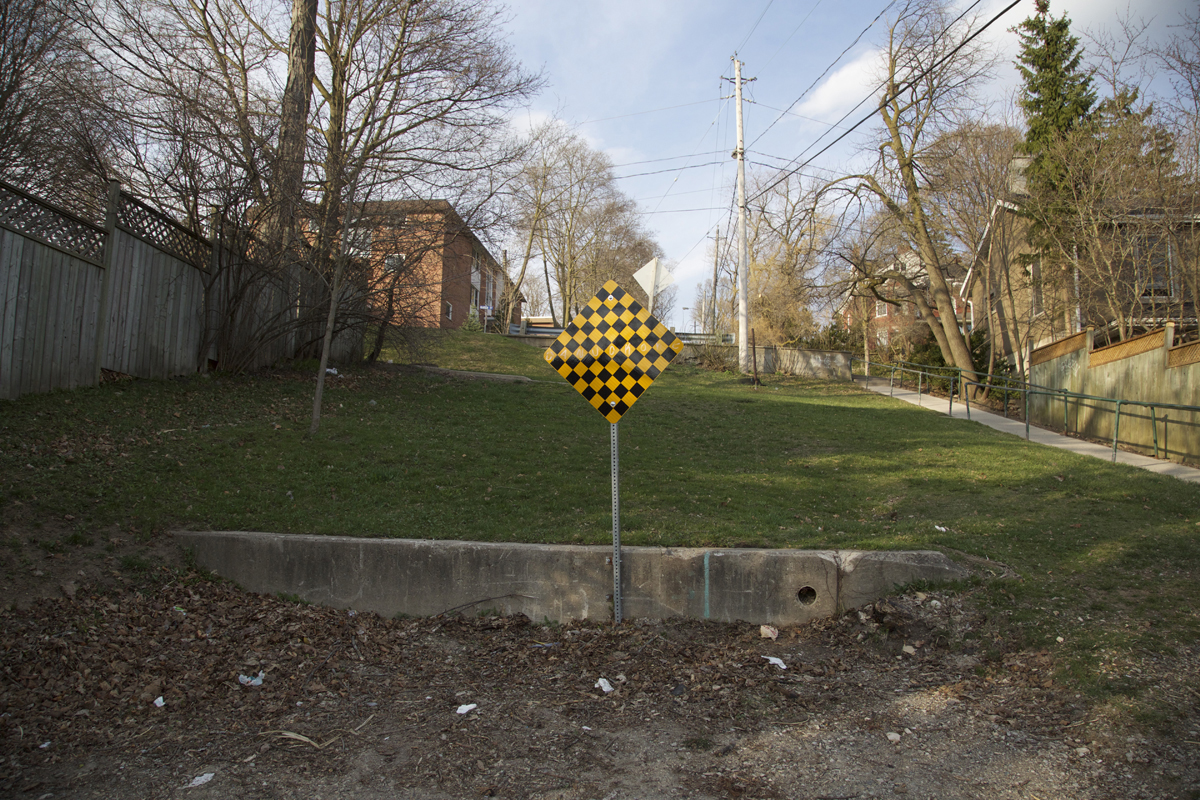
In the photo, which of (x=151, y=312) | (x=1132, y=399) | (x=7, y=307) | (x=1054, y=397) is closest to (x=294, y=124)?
(x=151, y=312)

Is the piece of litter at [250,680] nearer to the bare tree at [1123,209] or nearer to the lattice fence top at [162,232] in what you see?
the lattice fence top at [162,232]

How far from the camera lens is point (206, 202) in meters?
10.1

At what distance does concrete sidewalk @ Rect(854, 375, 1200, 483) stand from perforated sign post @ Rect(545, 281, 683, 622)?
800cm

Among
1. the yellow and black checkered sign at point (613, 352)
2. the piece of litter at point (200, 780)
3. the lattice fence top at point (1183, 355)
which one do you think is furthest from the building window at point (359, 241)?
the lattice fence top at point (1183, 355)

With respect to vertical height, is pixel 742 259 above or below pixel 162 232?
above

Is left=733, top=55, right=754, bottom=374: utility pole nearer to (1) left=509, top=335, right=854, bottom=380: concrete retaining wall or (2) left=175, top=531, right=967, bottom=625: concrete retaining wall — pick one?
(1) left=509, top=335, right=854, bottom=380: concrete retaining wall

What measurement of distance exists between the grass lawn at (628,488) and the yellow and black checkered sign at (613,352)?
1245mm

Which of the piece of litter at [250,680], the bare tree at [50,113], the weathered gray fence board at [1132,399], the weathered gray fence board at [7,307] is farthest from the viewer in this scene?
the weathered gray fence board at [1132,399]

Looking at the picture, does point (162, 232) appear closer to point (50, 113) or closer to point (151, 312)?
point (151, 312)

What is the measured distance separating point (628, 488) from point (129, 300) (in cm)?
704

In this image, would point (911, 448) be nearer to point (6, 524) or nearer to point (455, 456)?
point (455, 456)

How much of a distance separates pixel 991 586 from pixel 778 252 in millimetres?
33684

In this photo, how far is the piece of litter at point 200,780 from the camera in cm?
324

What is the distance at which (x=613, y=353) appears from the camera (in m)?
5.72
